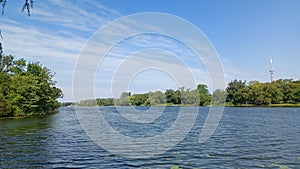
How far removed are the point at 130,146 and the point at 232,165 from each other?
335 inches

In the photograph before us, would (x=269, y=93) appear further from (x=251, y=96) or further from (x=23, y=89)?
(x=23, y=89)

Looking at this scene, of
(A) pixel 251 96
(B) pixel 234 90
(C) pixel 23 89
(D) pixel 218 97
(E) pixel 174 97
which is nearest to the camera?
(C) pixel 23 89

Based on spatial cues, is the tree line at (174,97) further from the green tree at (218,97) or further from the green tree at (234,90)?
the green tree at (234,90)

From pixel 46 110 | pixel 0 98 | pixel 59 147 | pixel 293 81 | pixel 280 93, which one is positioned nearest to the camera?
pixel 59 147

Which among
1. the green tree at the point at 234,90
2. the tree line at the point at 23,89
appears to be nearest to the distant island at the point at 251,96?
the green tree at the point at 234,90

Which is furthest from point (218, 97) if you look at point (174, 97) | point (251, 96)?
point (251, 96)

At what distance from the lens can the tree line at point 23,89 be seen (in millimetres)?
60906

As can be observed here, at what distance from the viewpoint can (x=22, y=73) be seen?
70500mm

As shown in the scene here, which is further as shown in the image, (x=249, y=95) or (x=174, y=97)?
(x=249, y=95)

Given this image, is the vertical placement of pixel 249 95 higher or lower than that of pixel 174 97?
higher

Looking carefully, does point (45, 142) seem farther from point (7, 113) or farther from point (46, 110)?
point (46, 110)

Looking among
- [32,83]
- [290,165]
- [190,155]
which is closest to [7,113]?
[32,83]

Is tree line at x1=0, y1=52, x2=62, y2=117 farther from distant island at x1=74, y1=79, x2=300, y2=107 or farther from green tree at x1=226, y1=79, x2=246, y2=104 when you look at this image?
green tree at x1=226, y1=79, x2=246, y2=104

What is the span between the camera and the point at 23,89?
63.1m
